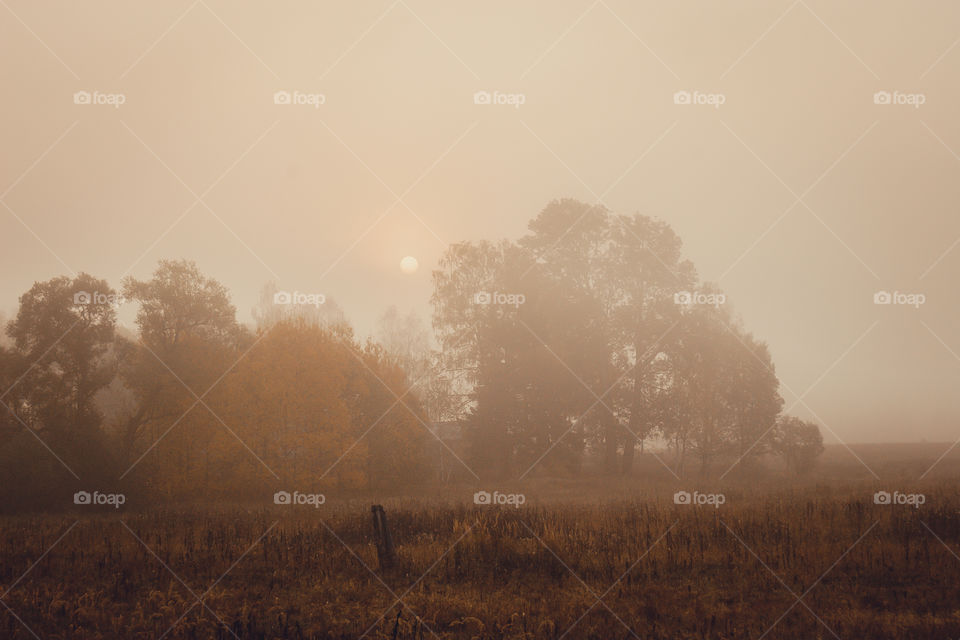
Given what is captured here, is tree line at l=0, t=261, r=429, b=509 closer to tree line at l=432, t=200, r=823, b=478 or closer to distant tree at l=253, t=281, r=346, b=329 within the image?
tree line at l=432, t=200, r=823, b=478

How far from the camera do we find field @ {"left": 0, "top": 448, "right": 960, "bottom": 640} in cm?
955

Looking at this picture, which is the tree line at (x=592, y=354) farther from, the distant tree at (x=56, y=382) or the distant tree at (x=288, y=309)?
the distant tree at (x=288, y=309)

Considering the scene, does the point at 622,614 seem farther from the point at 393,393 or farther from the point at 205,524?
the point at 393,393

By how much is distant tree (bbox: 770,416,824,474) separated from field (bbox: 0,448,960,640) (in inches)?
997

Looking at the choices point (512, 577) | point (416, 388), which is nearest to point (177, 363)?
point (416, 388)

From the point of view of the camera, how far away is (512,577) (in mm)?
12312

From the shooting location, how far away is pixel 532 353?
38.4m

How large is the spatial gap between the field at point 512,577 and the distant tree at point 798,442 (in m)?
25.3

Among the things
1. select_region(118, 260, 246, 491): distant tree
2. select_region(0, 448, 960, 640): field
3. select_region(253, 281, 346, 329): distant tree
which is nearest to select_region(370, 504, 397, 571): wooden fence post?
select_region(0, 448, 960, 640): field

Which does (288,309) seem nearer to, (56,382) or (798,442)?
(56,382)

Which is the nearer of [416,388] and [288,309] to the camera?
[416,388]

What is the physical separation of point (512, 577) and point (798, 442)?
3830 cm

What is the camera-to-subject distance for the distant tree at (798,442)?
42438 millimetres

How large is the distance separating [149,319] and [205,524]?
71.3ft
